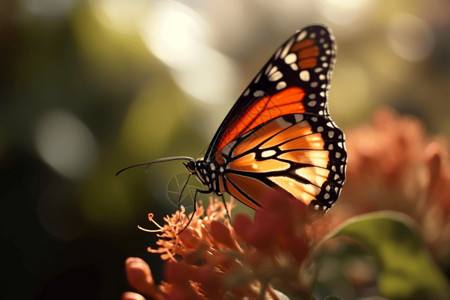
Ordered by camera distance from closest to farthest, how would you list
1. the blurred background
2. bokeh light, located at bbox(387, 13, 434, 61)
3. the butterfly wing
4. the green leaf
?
the green leaf < the butterfly wing < the blurred background < bokeh light, located at bbox(387, 13, 434, 61)

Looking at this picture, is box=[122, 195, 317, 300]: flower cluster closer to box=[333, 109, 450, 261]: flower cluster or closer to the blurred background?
box=[333, 109, 450, 261]: flower cluster

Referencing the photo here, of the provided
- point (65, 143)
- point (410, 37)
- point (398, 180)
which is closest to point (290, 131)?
point (398, 180)

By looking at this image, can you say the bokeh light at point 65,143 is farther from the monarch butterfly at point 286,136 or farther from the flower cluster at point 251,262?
the flower cluster at point 251,262

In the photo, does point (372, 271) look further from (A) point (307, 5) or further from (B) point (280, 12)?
(B) point (280, 12)

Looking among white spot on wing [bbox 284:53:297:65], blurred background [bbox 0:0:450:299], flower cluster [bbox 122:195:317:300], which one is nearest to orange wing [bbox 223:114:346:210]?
white spot on wing [bbox 284:53:297:65]

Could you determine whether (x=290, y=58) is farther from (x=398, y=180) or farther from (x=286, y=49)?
(x=398, y=180)

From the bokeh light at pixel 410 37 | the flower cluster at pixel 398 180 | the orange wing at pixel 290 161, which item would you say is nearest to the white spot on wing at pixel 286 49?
the orange wing at pixel 290 161

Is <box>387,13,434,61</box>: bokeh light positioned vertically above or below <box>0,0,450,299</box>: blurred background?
above
